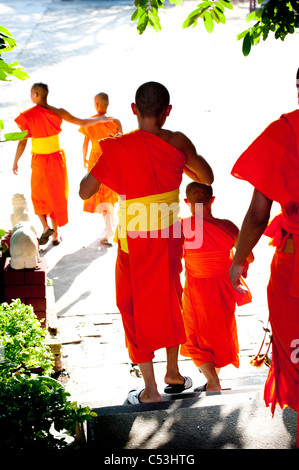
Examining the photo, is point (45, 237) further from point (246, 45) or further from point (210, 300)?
point (246, 45)

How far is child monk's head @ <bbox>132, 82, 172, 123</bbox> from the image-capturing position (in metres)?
3.99

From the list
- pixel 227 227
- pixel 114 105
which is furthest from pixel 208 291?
pixel 114 105

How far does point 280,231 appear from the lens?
3.23 m

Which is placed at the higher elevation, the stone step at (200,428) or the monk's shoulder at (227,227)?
the monk's shoulder at (227,227)

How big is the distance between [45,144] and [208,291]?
370 centimetres

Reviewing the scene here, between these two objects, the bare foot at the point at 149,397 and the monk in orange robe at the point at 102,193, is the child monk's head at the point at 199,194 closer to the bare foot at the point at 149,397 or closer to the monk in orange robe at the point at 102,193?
the bare foot at the point at 149,397

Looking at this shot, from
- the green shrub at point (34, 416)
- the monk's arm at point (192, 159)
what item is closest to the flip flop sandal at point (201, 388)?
the monk's arm at point (192, 159)

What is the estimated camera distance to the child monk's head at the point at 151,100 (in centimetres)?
399

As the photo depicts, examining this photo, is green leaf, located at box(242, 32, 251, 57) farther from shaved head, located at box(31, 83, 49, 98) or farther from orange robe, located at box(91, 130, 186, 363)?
shaved head, located at box(31, 83, 49, 98)

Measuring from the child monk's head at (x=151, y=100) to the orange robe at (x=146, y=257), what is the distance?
127 mm

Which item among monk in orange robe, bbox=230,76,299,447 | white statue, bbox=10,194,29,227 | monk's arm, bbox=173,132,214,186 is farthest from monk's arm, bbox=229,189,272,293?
A: white statue, bbox=10,194,29,227

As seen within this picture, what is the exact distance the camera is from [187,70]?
18219mm
